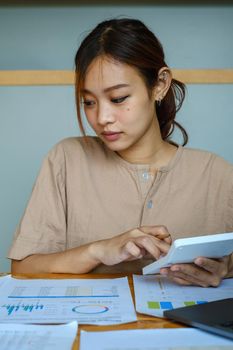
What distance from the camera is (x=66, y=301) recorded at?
77 cm

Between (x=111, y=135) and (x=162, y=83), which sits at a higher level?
(x=162, y=83)

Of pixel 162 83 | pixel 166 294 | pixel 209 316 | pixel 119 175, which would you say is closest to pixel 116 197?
pixel 119 175

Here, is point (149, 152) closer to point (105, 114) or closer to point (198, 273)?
point (105, 114)

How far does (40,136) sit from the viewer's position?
1889mm

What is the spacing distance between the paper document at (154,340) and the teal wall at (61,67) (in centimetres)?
130

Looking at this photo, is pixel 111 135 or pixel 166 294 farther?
pixel 111 135

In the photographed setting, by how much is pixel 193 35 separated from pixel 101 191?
3.21 ft

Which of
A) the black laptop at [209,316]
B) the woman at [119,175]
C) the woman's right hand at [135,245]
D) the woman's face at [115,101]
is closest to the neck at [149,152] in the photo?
the woman at [119,175]

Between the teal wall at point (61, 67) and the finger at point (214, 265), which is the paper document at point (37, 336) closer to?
the finger at point (214, 265)

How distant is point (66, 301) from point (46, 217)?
0.42 meters

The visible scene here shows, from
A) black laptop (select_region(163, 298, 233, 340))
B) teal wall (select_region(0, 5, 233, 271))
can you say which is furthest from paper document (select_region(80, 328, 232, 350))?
teal wall (select_region(0, 5, 233, 271))

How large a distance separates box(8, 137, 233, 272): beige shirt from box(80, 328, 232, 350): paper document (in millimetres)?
501

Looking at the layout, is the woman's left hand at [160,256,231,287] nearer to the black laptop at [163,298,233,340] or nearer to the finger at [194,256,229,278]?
the finger at [194,256,229,278]

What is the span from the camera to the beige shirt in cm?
118
